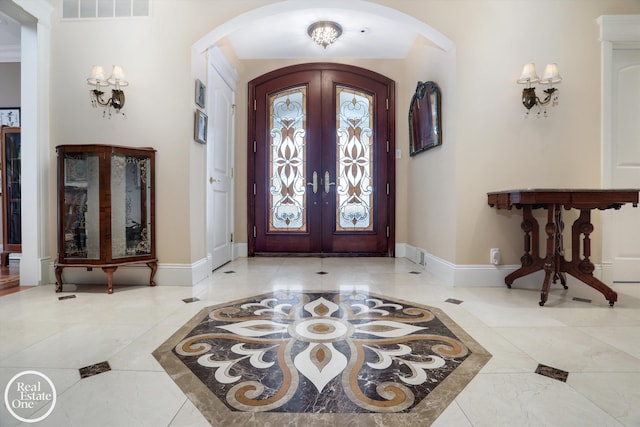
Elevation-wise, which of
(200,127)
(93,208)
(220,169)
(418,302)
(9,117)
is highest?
(9,117)

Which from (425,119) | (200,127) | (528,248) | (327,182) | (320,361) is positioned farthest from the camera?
(327,182)

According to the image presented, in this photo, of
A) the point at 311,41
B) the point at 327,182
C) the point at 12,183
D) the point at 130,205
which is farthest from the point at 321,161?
the point at 12,183

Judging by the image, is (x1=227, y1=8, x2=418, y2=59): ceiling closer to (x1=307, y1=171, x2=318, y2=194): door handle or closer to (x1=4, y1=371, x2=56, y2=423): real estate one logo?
(x1=307, y1=171, x2=318, y2=194): door handle

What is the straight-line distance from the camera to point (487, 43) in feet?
8.82

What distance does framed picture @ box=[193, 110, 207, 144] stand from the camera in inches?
111

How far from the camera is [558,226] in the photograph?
7.52 ft

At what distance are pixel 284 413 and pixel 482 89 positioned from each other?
2783mm

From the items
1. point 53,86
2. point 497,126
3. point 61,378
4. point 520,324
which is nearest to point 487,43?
point 497,126

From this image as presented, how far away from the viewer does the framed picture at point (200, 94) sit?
2877 mm

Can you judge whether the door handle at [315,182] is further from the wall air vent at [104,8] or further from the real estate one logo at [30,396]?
the real estate one logo at [30,396]

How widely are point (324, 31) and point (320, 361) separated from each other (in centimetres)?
330

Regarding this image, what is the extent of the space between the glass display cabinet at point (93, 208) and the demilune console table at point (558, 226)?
2.99 meters

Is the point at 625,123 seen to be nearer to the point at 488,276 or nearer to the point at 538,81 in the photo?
the point at 538,81

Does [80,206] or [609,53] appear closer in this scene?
[80,206]
